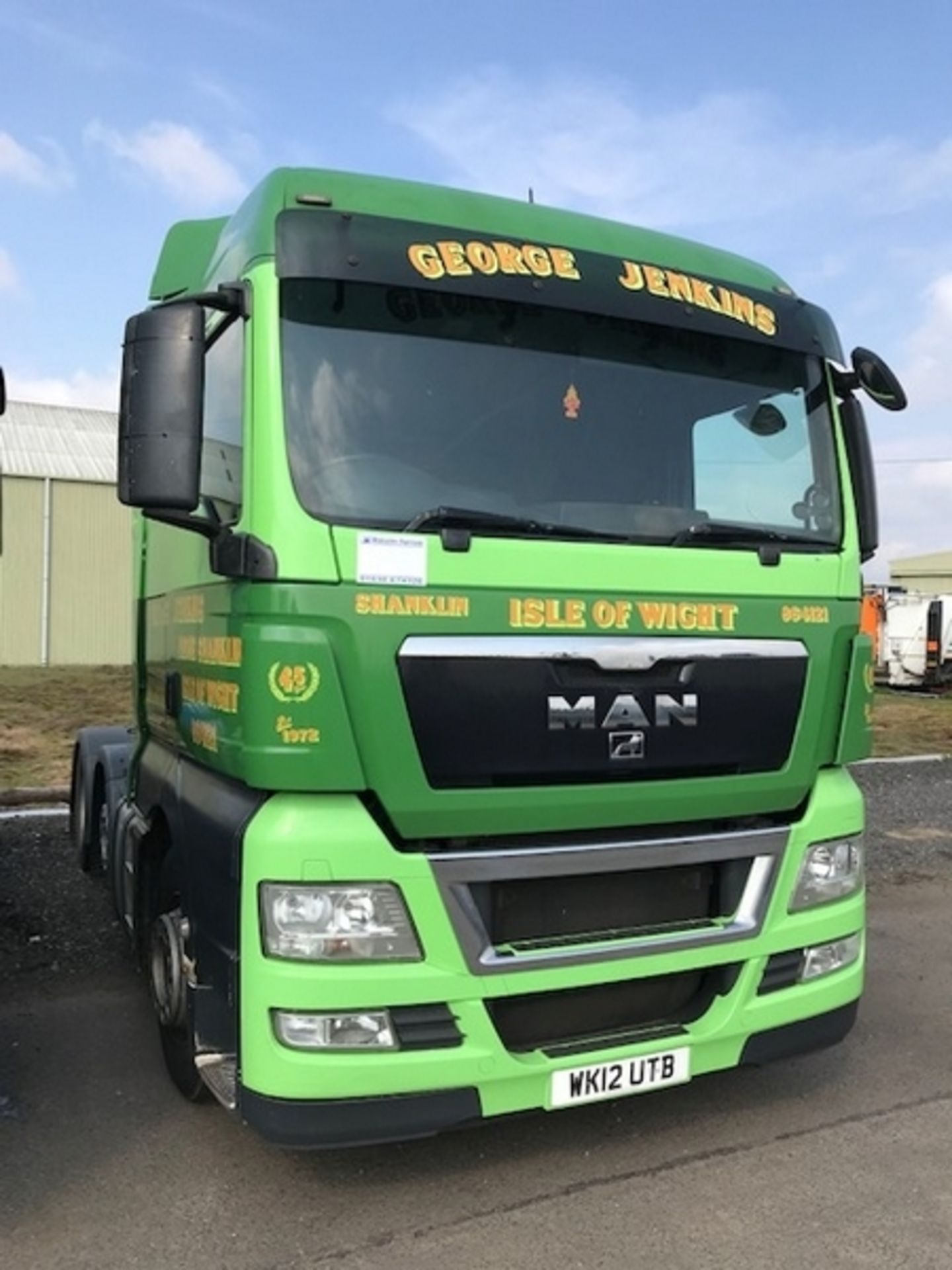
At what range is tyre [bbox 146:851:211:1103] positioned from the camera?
11.6 feet

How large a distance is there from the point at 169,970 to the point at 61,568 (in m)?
21.5

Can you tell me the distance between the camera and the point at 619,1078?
3166 mm

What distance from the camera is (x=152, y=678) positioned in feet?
14.6

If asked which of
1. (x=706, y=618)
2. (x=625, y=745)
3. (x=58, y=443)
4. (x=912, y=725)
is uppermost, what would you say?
(x=58, y=443)

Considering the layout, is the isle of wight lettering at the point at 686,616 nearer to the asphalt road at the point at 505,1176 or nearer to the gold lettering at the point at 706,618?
the gold lettering at the point at 706,618

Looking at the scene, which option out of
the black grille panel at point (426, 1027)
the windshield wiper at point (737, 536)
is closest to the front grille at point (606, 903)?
the black grille panel at point (426, 1027)

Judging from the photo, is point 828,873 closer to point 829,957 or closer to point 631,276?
point 829,957

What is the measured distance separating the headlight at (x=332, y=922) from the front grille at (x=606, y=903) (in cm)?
27

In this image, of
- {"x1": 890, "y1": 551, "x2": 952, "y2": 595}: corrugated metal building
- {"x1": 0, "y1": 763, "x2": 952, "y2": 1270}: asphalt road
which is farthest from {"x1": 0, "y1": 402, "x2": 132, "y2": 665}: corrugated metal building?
{"x1": 890, "y1": 551, "x2": 952, "y2": 595}: corrugated metal building

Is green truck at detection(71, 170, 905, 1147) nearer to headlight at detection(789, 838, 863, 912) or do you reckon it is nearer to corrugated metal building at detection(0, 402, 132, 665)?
headlight at detection(789, 838, 863, 912)

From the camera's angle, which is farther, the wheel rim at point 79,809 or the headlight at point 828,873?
the wheel rim at point 79,809

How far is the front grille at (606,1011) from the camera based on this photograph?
3.11 meters

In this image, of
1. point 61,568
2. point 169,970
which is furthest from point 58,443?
point 169,970

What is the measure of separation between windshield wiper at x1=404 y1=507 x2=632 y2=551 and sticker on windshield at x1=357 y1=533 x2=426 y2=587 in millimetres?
52
